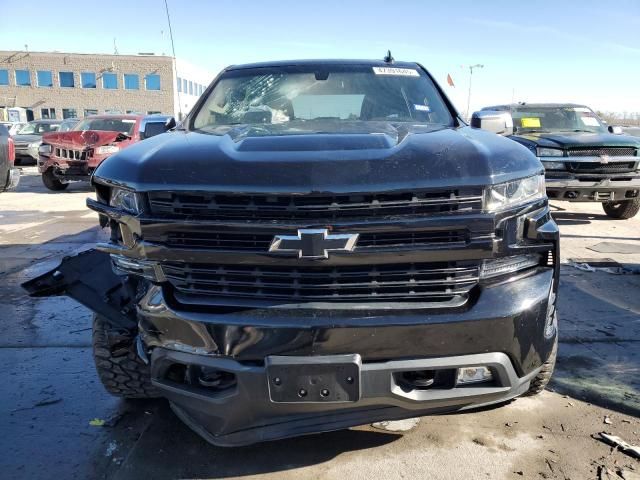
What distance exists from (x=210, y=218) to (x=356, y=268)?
0.58 meters

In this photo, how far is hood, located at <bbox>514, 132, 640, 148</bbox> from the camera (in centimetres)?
780

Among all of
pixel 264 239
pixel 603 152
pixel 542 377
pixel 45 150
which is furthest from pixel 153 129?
pixel 45 150

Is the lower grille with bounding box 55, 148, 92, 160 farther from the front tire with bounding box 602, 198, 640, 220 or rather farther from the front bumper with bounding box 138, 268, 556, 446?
the front bumper with bounding box 138, 268, 556, 446

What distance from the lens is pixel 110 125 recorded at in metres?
13.0

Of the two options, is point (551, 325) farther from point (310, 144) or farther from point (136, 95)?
point (136, 95)

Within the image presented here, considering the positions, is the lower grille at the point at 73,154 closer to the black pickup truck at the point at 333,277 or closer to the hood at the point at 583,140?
the hood at the point at 583,140

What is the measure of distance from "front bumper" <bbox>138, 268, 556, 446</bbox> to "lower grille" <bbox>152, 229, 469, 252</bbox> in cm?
23

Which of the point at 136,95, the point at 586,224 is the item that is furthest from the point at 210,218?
the point at 136,95

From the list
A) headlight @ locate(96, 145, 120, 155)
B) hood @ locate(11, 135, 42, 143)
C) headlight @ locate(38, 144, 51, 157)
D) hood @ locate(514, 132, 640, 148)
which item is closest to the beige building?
hood @ locate(11, 135, 42, 143)

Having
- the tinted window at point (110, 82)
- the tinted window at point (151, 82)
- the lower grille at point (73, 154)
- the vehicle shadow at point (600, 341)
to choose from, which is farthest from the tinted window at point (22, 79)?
the vehicle shadow at point (600, 341)

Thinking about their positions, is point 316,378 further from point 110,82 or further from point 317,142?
point 110,82

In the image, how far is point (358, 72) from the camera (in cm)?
364

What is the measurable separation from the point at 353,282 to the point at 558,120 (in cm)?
868

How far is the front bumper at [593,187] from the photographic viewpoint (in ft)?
25.3
